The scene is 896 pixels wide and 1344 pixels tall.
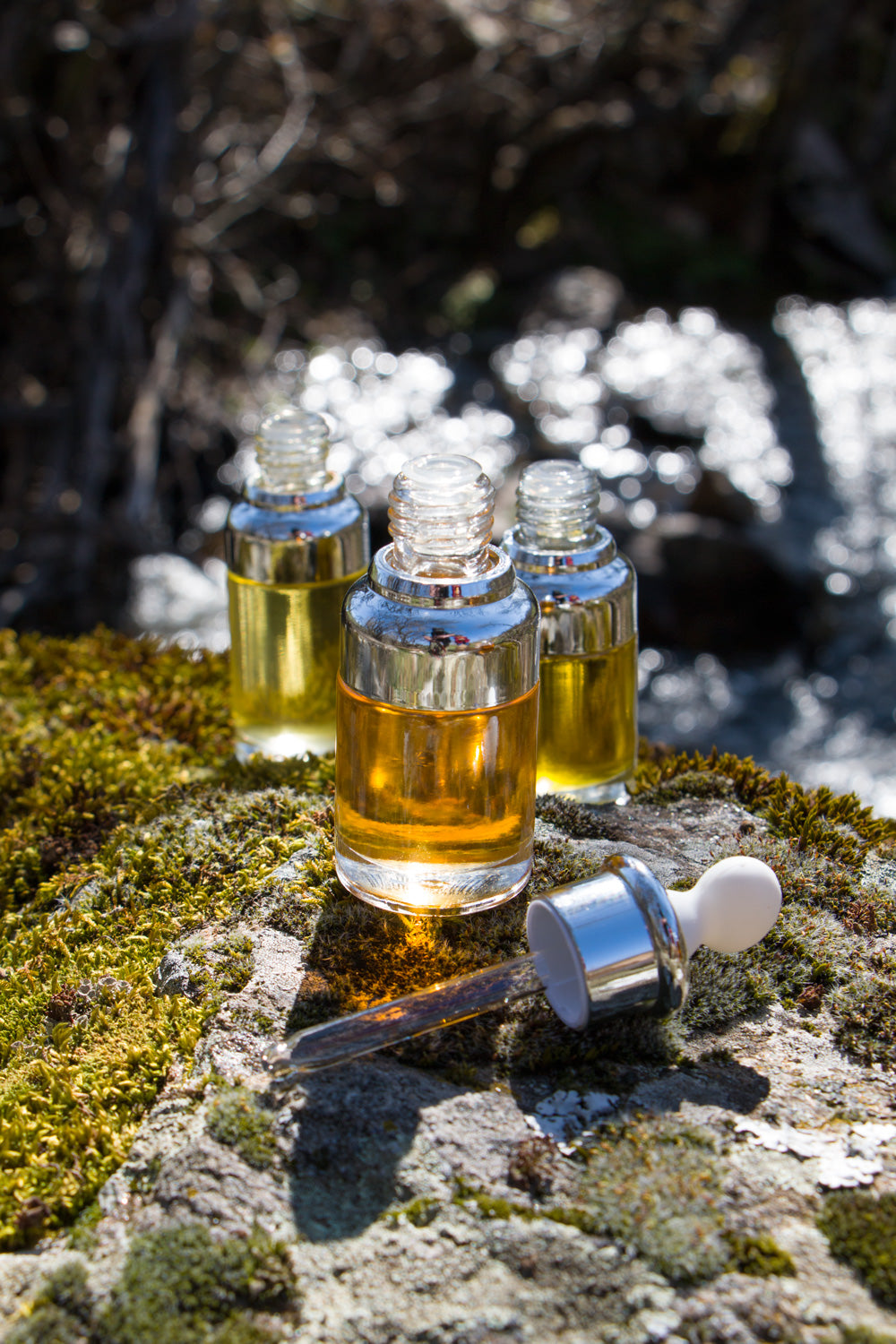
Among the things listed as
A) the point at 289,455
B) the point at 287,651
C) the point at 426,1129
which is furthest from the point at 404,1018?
the point at 289,455

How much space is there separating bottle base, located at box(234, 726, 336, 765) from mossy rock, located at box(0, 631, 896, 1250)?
48 millimetres

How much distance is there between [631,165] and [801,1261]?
10667 mm

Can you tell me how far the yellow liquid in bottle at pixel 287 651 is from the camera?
2.40 metres

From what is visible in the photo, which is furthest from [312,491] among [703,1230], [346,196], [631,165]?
[631,165]

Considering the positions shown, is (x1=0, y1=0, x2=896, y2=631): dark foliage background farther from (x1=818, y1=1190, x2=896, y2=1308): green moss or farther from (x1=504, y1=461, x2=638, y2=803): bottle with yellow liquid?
(x1=818, y1=1190, x2=896, y2=1308): green moss

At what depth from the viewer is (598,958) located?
5.28 ft

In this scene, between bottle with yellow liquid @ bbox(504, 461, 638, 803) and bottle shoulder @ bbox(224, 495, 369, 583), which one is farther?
bottle shoulder @ bbox(224, 495, 369, 583)

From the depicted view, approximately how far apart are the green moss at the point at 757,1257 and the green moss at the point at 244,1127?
0.59m

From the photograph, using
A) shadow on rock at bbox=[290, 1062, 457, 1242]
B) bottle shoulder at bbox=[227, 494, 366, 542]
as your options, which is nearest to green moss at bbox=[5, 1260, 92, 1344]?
shadow on rock at bbox=[290, 1062, 457, 1242]

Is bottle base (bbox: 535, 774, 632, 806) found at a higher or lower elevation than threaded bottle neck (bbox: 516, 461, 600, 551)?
lower

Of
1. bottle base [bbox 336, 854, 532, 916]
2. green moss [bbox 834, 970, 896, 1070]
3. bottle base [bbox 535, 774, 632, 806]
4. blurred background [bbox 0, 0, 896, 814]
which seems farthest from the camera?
blurred background [bbox 0, 0, 896, 814]

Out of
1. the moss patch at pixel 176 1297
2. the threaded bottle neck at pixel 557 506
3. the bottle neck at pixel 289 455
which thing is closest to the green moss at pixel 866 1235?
the moss patch at pixel 176 1297

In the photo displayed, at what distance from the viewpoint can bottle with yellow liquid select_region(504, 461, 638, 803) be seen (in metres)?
2.16

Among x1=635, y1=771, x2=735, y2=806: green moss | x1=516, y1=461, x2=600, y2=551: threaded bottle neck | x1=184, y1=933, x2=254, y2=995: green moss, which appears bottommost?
x1=635, y1=771, x2=735, y2=806: green moss
